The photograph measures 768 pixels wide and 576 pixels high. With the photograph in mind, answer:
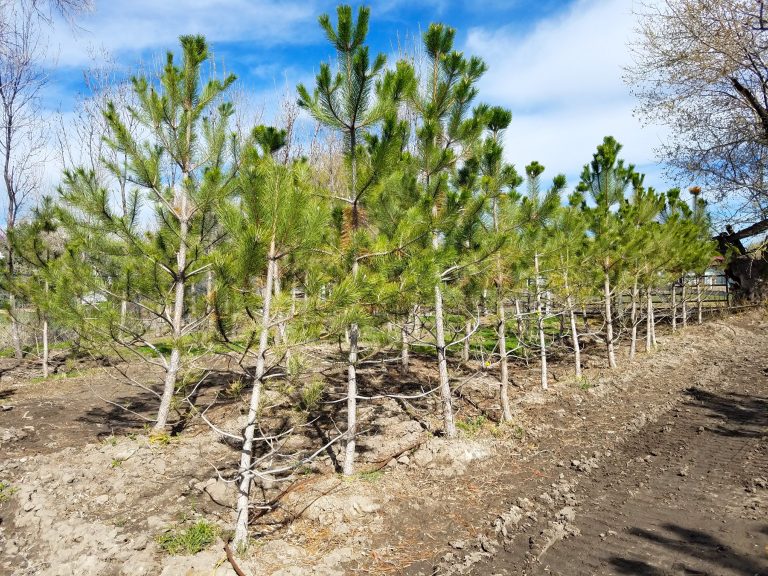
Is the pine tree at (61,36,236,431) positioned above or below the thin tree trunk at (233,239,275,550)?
above

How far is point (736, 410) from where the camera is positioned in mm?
7363

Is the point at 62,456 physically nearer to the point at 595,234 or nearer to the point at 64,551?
the point at 64,551

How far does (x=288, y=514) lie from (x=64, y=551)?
1.83 metres

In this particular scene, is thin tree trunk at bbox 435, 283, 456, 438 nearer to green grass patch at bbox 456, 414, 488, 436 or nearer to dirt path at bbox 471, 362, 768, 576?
green grass patch at bbox 456, 414, 488, 436

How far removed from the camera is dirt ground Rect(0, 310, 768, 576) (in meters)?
3.65

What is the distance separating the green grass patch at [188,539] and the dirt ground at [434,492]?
0.31 feet

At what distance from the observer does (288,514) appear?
14.8ft

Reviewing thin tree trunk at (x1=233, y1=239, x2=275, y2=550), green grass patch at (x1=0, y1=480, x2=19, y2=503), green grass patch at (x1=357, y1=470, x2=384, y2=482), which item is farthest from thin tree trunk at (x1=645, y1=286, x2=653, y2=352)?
green grass patch at (x1=0, y1=480, x2=19, y2=503)

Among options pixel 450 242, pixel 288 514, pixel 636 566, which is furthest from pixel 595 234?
pixel 288 514

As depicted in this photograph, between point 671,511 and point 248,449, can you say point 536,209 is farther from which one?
point 248,449

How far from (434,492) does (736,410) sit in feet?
18.3

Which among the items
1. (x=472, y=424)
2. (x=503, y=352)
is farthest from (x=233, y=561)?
(x=503, y=352)

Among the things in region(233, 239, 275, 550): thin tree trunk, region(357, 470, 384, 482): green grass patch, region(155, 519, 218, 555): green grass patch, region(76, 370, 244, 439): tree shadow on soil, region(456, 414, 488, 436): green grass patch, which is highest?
region(233, 239, 275, 550): thin tree trunk

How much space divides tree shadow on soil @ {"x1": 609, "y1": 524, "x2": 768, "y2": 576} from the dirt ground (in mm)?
15
